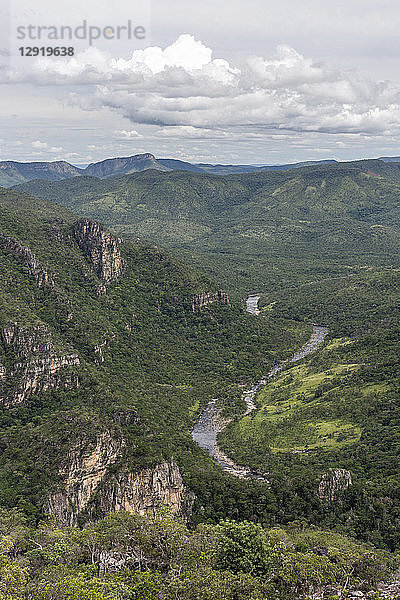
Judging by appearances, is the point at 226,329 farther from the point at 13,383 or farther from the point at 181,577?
the point at 181,577

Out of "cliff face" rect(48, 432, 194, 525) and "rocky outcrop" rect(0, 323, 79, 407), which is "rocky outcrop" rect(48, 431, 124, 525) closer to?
"cliff face" rect(48, 432, 194, 525)

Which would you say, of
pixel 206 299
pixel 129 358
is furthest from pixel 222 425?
pixel 206 299

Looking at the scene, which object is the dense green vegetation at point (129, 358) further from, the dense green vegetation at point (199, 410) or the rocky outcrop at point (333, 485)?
the rocky outcrop at point (333, 485)

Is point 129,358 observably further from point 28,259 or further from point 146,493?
point 146,493

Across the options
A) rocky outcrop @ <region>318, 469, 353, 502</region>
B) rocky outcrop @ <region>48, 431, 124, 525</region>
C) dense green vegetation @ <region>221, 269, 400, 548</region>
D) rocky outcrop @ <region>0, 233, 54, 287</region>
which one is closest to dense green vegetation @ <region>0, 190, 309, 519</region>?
rocky outcrop @ <region>48, 431, 124, 525</region>

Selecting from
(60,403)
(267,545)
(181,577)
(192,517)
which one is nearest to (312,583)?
(267,545)

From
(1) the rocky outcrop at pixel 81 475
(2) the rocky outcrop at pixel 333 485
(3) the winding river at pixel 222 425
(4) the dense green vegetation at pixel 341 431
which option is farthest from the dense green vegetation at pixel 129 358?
(4) the dense green vegetation at pixel 341 431
